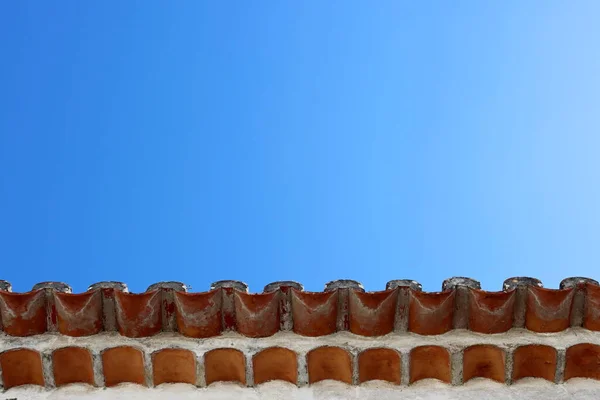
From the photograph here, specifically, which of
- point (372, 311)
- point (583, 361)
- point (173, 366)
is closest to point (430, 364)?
point (372, 311)

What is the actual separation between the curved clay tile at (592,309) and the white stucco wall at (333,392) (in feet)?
1.59

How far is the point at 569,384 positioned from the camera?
8609 mm

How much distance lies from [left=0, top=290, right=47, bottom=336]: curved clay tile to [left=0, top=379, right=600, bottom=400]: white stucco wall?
1.66 feet

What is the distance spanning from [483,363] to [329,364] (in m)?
1.31

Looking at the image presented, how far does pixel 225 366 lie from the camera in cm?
873

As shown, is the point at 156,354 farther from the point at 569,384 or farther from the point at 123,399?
the point at 569,384

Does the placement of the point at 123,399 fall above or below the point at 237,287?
below

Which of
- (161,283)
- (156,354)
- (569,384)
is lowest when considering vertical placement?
(569,384)

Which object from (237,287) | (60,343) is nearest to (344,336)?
(237,287)

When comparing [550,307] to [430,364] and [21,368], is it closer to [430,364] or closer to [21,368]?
[430,364]

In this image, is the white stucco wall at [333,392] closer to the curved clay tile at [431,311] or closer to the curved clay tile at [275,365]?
the curved clay tile at [275,365]

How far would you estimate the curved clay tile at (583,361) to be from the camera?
28.3 feet

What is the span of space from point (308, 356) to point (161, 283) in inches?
55.4

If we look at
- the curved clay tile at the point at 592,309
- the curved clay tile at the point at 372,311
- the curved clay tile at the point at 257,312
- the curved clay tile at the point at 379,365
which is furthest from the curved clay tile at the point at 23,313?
the curved clay tile at the point at 592,309
